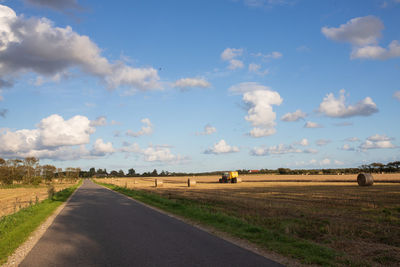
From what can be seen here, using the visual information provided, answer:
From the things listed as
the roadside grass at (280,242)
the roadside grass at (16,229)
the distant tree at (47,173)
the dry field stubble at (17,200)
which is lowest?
the dry field stubble at (17,200)

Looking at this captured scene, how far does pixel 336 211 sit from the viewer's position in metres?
16.5

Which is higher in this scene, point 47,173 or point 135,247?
point 47,173

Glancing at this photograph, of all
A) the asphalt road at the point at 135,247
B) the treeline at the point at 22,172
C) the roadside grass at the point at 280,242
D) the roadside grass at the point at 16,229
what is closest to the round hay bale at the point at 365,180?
the roadside grass at the point at 280,242

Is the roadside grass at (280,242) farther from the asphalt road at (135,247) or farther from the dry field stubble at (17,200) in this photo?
the dry field stubble at (17,200)

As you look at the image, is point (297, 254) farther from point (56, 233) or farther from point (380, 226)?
point (56, 233)

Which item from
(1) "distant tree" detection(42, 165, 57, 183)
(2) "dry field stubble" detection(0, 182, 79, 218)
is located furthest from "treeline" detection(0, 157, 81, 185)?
(2) "dry field stubble" detection(0, 182, 79, 218)

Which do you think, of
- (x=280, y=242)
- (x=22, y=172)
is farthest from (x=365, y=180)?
(x=22, y=172)

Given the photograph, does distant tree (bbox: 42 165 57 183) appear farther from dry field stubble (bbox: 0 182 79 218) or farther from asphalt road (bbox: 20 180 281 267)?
asphalt road (bbox: 20 180 281 267)

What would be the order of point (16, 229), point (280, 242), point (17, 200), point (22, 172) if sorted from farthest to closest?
point (22, 172) < point (17, 200) < point (16, 229) < point (280, 242)

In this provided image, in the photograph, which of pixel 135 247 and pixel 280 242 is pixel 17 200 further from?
pixel 280 242

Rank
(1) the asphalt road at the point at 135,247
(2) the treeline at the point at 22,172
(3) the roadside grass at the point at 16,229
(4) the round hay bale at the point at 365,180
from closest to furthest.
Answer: (1) the asphalt road at the point at 135,247
(3) the roadside grass at the point at 16,229
(4) the round hay bale at the point at 365,180
(2) the treeline at the point at 22,172

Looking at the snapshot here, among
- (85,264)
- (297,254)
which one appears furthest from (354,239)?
(85,264)

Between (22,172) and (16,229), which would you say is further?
(22,172)

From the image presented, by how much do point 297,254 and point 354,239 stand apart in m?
3.18
